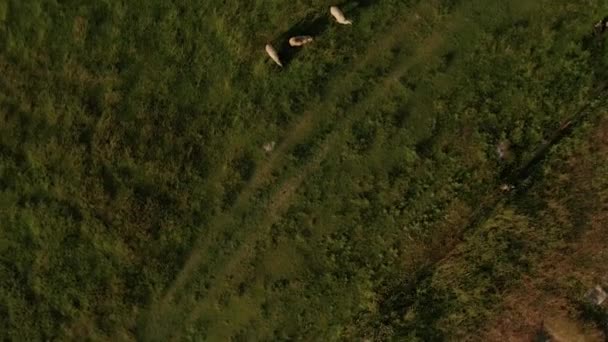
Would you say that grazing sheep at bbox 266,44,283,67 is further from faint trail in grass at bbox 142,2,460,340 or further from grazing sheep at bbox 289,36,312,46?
faint trail in grass at bbox 142,2,460,340

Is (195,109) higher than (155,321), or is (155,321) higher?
(195,109)

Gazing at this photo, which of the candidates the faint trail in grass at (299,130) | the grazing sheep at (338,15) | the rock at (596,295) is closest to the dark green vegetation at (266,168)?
the faint trail in grass at (299,130)

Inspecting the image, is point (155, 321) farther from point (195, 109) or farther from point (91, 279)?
point (195, 109)

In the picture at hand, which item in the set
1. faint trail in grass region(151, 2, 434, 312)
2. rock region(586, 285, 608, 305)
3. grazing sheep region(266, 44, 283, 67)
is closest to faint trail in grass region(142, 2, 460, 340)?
faint trail in grass region(151, 2, 434, 312)

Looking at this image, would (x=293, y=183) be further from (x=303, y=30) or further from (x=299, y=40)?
(x=303, y=30)

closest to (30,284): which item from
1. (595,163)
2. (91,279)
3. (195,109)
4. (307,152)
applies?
(91,279)

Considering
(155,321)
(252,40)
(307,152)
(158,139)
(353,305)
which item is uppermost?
(252,40)
